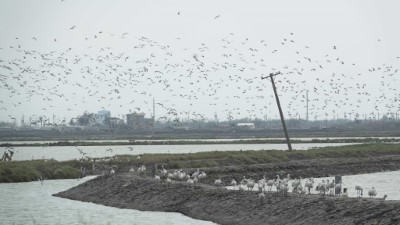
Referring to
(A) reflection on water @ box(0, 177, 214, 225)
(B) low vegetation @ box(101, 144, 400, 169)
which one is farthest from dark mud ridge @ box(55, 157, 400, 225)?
Answer: (B) low vegetation @ box(101, 144, 400, 169)

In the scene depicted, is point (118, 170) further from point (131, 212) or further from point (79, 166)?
point (131, 212)

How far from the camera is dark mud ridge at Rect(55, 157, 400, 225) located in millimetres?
23203

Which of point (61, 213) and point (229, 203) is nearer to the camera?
point (229, 203)

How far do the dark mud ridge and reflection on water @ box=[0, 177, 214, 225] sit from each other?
90 cm

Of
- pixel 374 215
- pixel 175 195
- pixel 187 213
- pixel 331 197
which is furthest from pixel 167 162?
pixel 374 215

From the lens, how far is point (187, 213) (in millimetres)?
30594

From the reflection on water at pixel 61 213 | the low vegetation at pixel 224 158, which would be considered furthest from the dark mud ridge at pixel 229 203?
the low vegetation at pixel 224 158

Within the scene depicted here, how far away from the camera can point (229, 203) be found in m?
29.7

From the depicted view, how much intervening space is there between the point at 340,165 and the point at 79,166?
64.2 ft

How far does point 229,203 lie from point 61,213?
7282 mm

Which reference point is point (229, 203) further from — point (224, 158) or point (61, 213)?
point (224, 158)

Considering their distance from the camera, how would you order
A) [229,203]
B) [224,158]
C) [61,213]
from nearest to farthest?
[229,203] → [61,213] → [224,158]

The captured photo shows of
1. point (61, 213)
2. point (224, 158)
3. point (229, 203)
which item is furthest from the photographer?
point (224, 158)

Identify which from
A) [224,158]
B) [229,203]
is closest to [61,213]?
[229,203]
